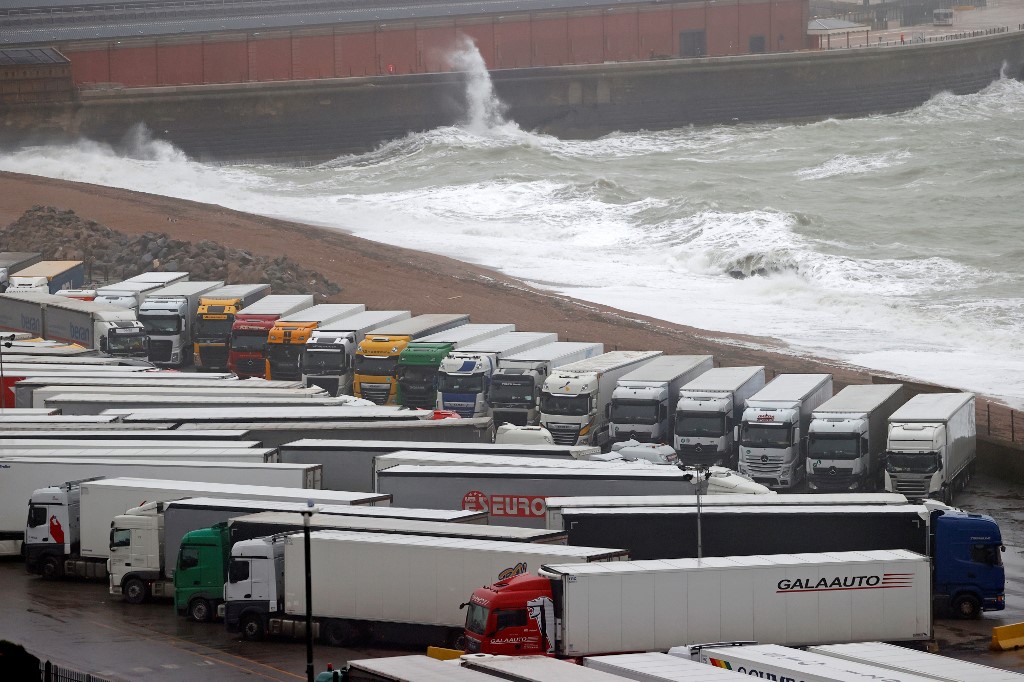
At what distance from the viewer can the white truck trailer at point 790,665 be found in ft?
57.2

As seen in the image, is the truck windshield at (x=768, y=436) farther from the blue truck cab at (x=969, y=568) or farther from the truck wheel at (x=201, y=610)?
the truck wheel at (x=201, y=610)

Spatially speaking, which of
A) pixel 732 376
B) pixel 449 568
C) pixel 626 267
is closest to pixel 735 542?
pixel 449 568

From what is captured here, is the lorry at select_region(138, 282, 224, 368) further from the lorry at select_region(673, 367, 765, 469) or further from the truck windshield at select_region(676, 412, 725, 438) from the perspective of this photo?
the truck windshield at select_region(676, 412, 725, 438)

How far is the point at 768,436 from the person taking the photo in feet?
110

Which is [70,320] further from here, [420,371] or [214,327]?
[420,371]

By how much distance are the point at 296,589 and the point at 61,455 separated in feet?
29.5

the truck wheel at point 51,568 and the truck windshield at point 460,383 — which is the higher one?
the truck windshield at point 460,383

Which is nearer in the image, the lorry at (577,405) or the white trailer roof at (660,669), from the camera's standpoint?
the white trailer roof at (660,669)

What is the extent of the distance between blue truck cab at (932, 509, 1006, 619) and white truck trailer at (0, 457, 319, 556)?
12561 mm

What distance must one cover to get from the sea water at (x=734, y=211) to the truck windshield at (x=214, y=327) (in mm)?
19680

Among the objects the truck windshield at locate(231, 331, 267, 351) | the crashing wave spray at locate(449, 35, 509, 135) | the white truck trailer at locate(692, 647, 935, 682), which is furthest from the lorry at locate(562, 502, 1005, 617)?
the crashing wave spray at locate(449, 35, 509, 135)

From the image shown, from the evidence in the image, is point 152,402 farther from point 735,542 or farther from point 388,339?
point 735,542

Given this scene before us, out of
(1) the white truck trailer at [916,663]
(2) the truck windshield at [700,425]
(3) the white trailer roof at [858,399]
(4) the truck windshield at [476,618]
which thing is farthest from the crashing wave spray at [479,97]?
(1) the white truck trailer at [916,663]

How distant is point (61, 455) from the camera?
29.9m
